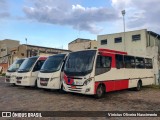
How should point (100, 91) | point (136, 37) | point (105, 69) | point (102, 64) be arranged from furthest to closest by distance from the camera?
point (136, 37)
point (105, 69)
point (102, 64)
point (100, 91)

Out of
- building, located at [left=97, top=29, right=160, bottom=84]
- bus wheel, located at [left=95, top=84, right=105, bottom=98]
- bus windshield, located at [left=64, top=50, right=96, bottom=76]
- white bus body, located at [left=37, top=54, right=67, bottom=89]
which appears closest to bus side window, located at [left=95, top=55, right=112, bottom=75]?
bus windshield, located at [left=64, top=50, right=96, bottom=76]

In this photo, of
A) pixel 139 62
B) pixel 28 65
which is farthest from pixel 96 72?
pixel 28 65

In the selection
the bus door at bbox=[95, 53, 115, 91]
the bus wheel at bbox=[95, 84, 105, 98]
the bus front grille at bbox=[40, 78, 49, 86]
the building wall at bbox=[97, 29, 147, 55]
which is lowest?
the bus wheel at bbox=[95, 84, 105, 98]

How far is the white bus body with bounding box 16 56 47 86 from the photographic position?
16719mm

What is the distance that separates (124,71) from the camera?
14977 mm

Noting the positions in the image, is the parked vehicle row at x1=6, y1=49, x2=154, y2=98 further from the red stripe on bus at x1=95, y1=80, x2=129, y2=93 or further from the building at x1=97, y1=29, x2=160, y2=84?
the building at x1=97, y1=29, x2=160, y2=84

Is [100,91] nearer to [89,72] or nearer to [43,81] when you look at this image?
[89,72]

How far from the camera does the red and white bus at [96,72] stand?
12.1 meters

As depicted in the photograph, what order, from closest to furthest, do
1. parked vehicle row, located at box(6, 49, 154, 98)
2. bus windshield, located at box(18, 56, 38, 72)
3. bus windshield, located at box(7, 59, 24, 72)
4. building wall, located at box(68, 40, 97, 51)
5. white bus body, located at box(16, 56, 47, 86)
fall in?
1. parked vehicle row, located at box(6, 49, 154, 98)
2. white bus body, located at box(16, 56, 47, 86)
3. bus windshield, located at box(18, 56, 38, 72)
4. bus windshield, located at box(7, 59, 24, 72)
5. building wall, located at box(68, 40, 97, 51)

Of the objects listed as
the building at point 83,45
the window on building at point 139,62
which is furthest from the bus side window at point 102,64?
the building at point 83,45

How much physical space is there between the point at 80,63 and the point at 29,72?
220 inches

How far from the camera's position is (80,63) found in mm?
12656

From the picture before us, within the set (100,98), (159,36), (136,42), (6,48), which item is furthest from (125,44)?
(6,48)

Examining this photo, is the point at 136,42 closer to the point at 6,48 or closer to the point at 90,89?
the point at 90,89
